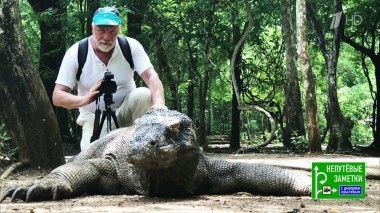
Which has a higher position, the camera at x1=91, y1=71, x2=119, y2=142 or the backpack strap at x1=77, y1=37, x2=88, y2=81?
the backpack strap at x1=77, y1=37, x2=88, y2=81

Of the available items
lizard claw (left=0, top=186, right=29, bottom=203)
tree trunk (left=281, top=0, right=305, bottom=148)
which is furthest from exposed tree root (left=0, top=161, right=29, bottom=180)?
tree trunk (left=281, top=0, right=305, bottom=148)

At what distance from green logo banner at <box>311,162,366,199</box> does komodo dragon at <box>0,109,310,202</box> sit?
2.49ft

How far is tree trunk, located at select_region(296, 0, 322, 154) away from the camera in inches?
371

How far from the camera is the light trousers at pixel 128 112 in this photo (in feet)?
13.4

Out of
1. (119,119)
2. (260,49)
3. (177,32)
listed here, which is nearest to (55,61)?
(177,32)

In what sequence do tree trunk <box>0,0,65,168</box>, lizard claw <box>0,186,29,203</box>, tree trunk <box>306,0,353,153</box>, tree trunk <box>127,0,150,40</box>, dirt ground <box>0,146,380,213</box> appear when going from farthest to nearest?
tree trunk <box>306,0,353,153</box>
tree trunk <box>127,0,150,40</box>
tree trunk <box>0,0,65,168</box>
lizard claw <box>0,186,29,203</box>
dirt ground <box>0,146,380,213</box>

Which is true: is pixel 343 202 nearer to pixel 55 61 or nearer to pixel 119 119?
pixel 119 119

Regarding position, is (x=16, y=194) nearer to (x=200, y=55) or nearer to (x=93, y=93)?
(x=93, y=93)

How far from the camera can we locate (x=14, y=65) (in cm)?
484

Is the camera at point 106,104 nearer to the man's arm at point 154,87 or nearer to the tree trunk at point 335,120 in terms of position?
the man's arm at point 154,87

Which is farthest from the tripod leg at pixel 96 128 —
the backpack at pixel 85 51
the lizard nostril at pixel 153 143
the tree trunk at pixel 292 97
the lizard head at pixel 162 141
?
the tree trunk at pixel 292 97

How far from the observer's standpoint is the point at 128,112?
4.22 m

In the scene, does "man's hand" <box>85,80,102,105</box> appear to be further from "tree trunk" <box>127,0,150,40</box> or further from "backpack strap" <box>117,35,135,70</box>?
"tree trunk" <box>127,0,150,40</box>

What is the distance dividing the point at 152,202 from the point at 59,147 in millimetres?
2066
